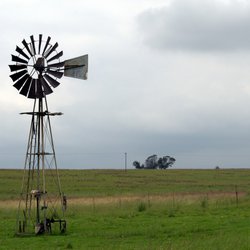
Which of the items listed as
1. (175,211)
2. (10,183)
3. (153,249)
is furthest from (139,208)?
(10,183)

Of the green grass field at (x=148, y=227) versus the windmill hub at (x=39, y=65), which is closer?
the green grass field at (x=148, y=227)

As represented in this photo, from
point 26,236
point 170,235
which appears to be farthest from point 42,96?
point 170,235

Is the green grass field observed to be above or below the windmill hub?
below

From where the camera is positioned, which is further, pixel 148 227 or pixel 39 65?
pixel 39 65

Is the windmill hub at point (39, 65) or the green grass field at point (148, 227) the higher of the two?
the windmill hub at point (39, 65)

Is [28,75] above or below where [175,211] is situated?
above

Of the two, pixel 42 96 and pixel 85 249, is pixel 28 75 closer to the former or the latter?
pixel 42 96

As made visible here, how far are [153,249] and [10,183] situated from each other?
218ft

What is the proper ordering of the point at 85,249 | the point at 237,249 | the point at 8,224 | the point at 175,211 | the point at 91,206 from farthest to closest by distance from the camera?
the point at 91,206, the point at 175,211, the point at 8,224, the point at 85,249, the point at 237,249

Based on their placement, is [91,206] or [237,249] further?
[91,206]

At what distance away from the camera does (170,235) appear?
2500 cm

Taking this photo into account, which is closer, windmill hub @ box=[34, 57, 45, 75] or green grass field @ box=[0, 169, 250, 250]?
green grass field @ box=[0, 169, 250, 250]

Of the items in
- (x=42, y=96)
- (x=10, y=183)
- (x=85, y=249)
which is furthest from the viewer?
(x=10, y=183)

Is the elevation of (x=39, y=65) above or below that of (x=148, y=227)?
above
